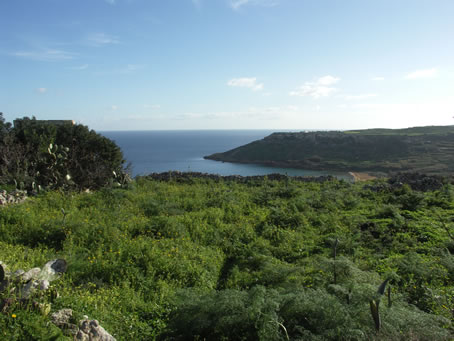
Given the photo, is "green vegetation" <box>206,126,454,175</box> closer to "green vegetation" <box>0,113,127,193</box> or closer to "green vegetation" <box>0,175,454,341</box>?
"green vegetation" <box>0,175,454,341</box>

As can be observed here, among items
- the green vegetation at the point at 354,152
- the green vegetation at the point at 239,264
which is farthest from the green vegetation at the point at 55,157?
the green vegetation at the point at 354,152

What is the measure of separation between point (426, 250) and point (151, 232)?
25.5ft

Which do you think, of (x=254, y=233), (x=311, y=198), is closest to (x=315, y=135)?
(x=311, y=198)

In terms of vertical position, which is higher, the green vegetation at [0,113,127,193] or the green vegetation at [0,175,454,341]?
the green vegetation at [0,113,127,193]

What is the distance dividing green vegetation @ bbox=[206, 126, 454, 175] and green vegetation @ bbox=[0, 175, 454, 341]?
39827mm

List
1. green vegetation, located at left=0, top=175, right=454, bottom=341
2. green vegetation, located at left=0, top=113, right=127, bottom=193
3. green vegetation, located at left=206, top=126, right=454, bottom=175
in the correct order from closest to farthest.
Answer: green vegetation, located at left=0, top=175, right=454, bottom=341 < green vegetation, located at left=0, top=113, right=127, bottom=193 < green vegetation, located at left=206, top=126, right=454, bottom=175

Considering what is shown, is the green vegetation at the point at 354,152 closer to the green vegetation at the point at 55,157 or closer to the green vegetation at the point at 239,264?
the green vegetation at the point at 239,264

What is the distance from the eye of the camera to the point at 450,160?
44.6 meters

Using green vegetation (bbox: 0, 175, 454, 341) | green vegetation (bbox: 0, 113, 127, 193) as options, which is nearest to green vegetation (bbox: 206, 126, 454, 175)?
green vegetation (bbox: 0, 175, 454, 341)

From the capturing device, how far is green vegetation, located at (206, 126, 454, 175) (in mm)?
49041

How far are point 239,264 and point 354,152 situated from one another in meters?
60.5

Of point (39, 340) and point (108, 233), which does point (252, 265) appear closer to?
point (108, 233)

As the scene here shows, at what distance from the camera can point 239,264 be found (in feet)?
24.7

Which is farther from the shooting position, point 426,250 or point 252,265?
point 426,250
